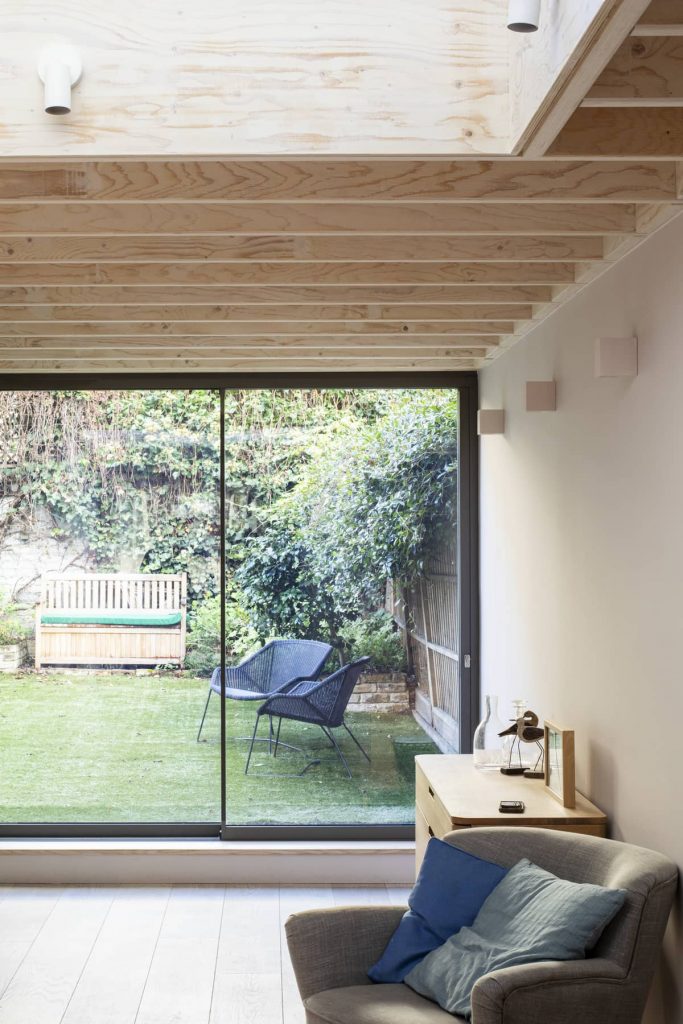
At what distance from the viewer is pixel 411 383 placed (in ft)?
18.8

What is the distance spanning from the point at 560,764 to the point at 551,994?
1.10m

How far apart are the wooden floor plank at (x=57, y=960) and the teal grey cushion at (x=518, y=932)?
5.31 ft

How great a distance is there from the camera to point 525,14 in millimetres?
1960

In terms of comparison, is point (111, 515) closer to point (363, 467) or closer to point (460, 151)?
point (363, 467)

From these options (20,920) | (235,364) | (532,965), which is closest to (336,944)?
(532,965)

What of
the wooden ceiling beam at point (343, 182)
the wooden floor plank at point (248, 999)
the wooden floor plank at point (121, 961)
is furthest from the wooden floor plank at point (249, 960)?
the wooden ceiling beam at point (343, 182)

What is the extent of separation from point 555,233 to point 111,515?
3285 millimetres

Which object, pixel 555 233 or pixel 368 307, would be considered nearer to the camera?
pixel 555 233

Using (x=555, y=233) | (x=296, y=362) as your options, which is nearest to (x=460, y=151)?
(x=555, y=233)

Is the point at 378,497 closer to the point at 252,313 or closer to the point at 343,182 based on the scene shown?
the point at 252,313

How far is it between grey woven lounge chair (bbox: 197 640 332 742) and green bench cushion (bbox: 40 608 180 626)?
0.38 m

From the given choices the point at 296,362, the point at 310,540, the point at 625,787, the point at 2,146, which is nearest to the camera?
the point at 2,146

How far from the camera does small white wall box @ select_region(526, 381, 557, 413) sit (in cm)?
406

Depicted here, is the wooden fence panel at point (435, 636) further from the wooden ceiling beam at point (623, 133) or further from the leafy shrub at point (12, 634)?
the wooden ceiling beam at point (623, 133)
